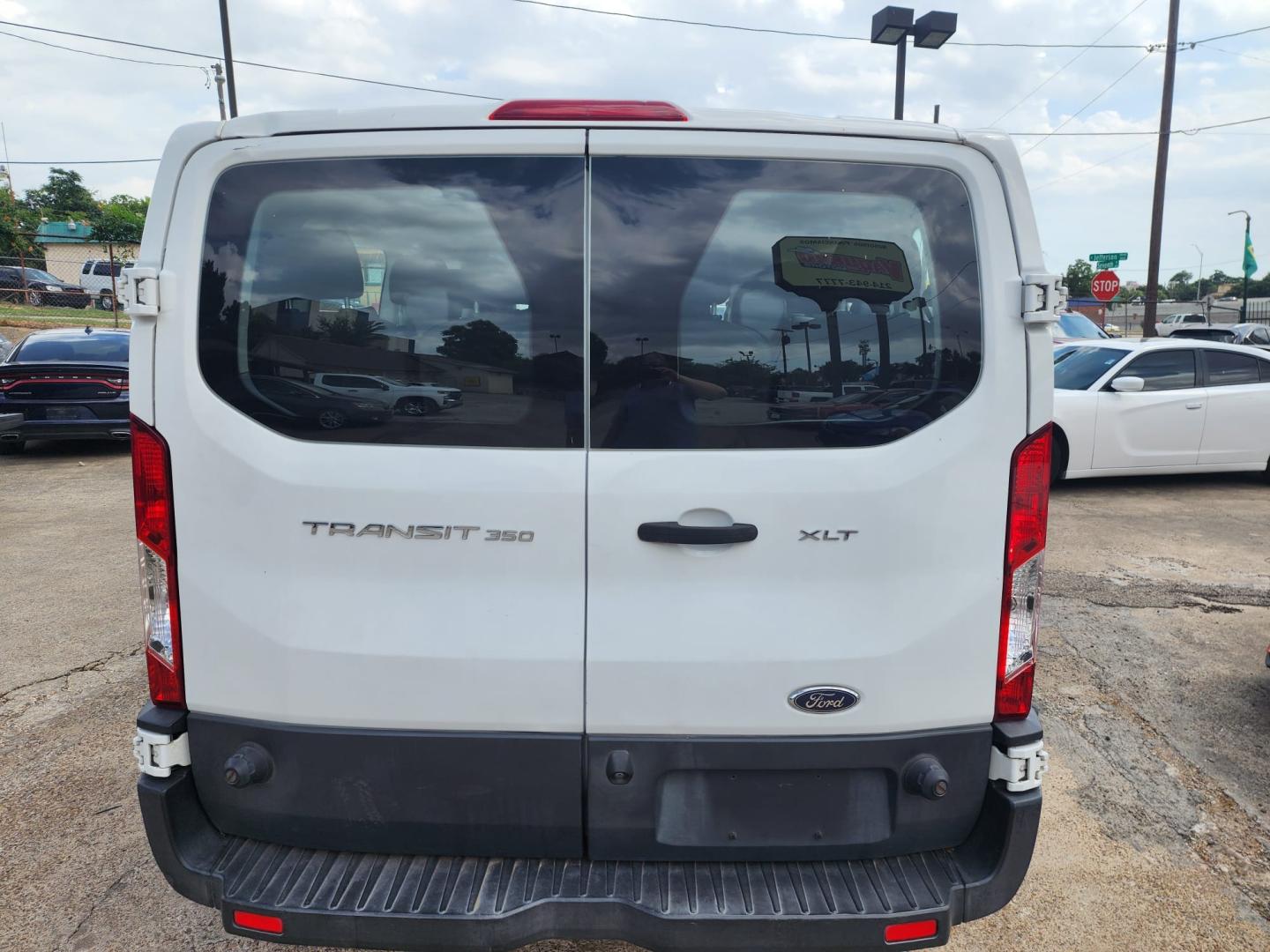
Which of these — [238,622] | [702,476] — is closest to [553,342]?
[702,476]

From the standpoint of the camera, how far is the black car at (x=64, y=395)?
33.4ft

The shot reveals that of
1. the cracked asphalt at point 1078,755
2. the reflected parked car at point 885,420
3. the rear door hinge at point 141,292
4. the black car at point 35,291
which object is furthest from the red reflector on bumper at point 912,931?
the black car at point 35,291

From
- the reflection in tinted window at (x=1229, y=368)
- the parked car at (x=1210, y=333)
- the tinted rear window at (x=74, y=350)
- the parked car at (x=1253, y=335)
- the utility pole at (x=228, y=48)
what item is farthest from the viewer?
the parked car at (x=1253, y=335)

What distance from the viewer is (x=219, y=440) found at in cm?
194

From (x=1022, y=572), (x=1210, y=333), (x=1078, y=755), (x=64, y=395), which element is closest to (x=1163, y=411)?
(x=1078, y=755)

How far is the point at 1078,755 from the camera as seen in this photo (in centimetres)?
371

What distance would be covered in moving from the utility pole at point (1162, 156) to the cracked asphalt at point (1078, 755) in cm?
1541

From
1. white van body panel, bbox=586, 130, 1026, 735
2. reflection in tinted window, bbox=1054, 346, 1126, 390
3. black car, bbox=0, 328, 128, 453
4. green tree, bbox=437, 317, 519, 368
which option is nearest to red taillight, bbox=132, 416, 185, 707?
green tree, bbox=437, 317, 519, 368

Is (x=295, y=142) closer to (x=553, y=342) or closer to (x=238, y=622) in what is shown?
(x=553, y=342)

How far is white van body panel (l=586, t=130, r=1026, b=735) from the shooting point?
191 cm

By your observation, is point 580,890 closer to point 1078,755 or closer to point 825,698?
point 825,698

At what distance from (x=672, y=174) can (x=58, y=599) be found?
18.1 ft

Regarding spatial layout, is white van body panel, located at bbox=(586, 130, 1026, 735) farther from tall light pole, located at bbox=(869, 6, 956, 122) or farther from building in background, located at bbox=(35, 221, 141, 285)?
building in background, located at bbox=(35, 221, 141, 285)

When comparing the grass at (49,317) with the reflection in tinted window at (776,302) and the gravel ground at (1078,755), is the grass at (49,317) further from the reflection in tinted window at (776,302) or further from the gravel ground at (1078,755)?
the reflection in tinted window at (776,302)
